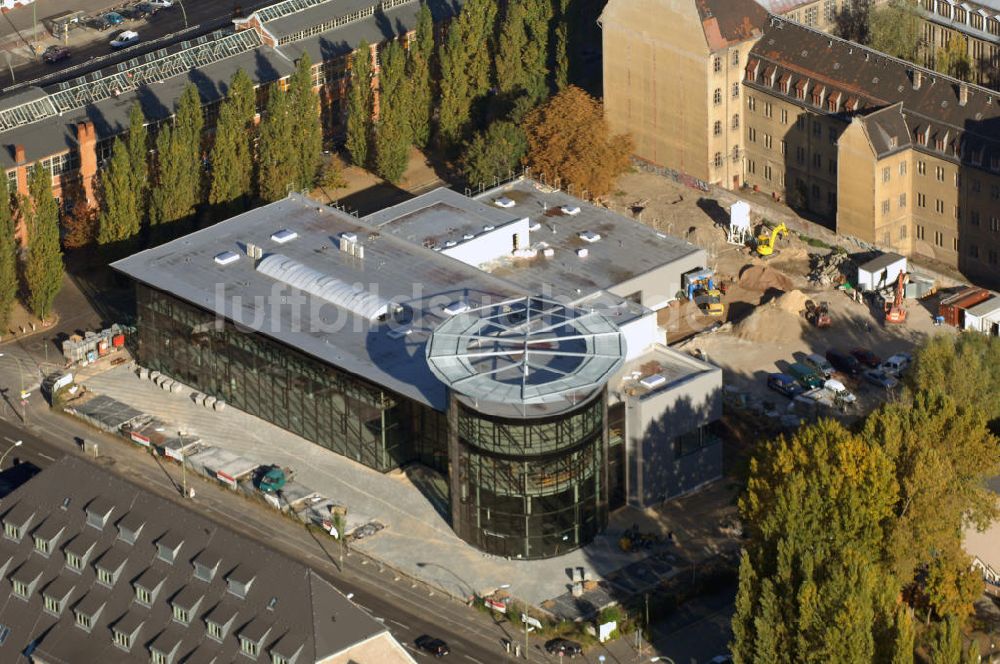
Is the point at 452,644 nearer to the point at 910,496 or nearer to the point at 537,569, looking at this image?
the point at 537,569

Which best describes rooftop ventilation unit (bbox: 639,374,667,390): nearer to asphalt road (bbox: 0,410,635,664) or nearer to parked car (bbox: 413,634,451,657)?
asphalt road (bbox: 0,410,635,664)

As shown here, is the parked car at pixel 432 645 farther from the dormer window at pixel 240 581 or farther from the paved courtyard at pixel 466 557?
the dormer window at pixel 240 581

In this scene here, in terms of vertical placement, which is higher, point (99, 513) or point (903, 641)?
point (99, 513)

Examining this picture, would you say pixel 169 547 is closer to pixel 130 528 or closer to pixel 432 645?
pixel 130 528

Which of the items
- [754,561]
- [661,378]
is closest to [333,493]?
[661,378]

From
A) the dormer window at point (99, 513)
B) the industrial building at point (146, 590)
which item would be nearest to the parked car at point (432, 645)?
the industrial building at point (146, 590)

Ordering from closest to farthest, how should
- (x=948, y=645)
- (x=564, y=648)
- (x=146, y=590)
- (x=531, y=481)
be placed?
1. (x=948, y=645)
2. (x=146, y=590)
3. (x=564, y=648)
4. (x=531, y=481)

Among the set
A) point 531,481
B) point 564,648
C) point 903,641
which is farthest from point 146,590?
point 903,641
